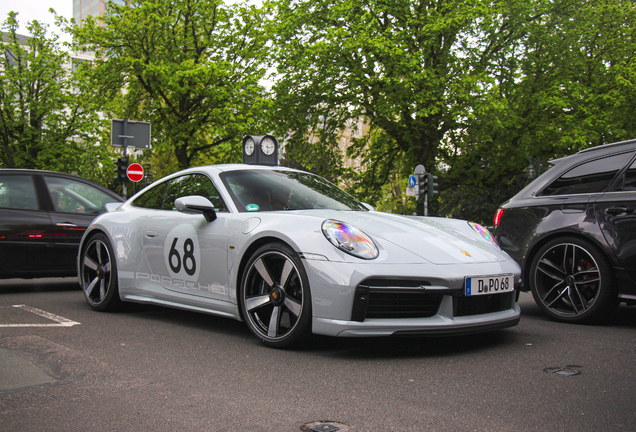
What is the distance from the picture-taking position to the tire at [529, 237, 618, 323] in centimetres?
509

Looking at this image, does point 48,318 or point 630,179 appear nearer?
point 630,179

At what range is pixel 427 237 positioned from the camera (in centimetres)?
440

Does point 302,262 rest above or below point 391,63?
below

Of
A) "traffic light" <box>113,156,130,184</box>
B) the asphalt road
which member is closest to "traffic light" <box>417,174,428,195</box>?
"traffic light" <box>113,156,130,184</box>

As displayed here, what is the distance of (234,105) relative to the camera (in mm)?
24312

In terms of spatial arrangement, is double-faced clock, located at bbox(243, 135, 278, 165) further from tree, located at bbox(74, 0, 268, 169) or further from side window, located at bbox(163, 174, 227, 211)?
side window, located at bbox(163, 174, 227, 211)

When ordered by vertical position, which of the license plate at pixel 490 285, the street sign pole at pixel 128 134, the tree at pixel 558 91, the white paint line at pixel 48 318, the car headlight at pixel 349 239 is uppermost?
the tree at pixel 558 91

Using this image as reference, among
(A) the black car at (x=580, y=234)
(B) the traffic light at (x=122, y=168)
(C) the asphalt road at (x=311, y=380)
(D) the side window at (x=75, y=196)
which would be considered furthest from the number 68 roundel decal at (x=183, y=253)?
(B) the traffic light at (x=122, y=168)

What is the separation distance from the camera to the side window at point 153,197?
5.83 metres

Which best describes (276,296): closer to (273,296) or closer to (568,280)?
(273,296)

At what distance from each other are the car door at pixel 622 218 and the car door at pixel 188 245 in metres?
3.01

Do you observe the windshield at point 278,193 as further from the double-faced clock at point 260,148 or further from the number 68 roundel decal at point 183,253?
the double-faced clock at point 260,148

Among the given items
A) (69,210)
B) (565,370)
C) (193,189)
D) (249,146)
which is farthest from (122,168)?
(565,370)

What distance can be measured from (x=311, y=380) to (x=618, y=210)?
3.04 meters
